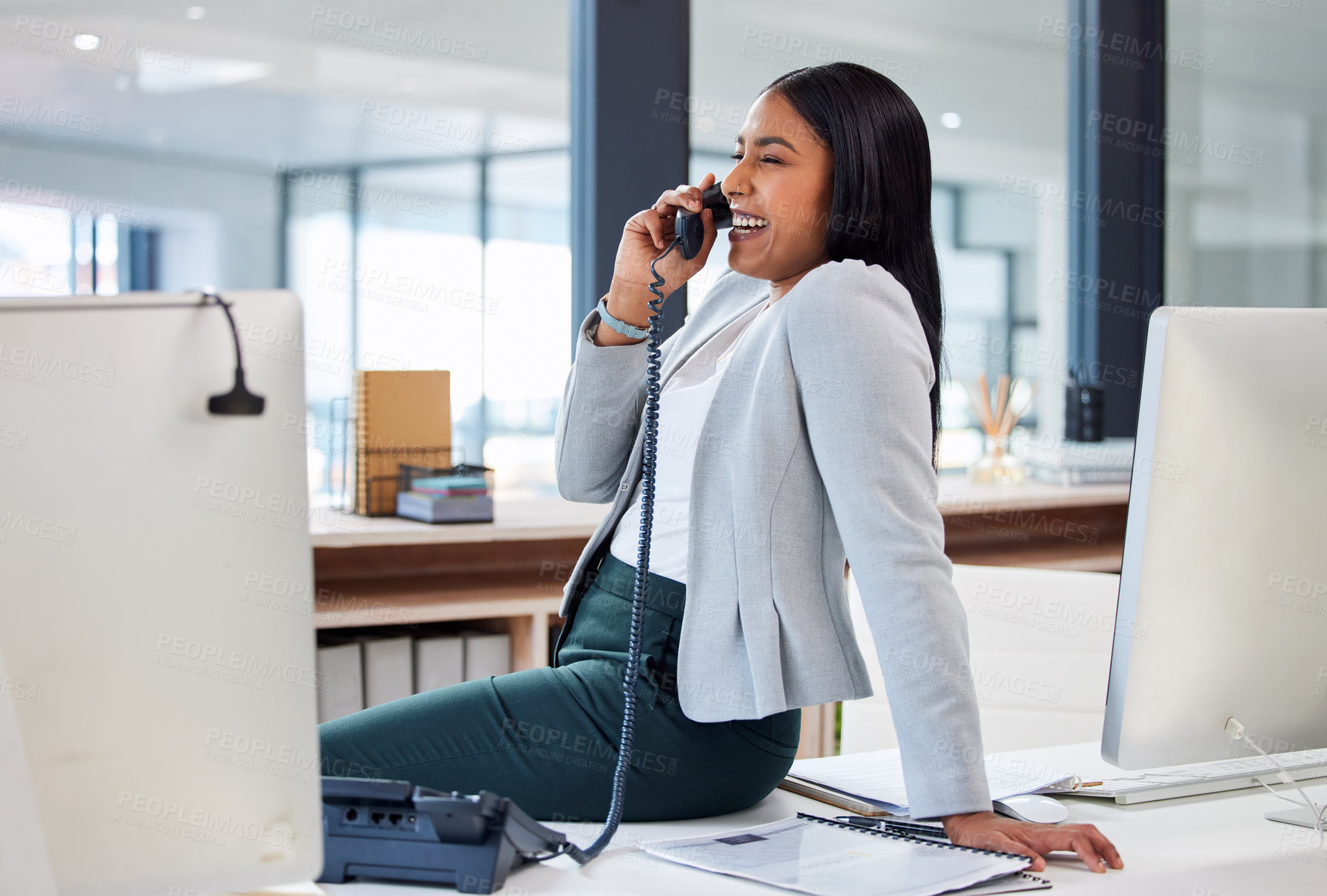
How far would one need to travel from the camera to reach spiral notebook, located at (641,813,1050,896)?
40.1 inches

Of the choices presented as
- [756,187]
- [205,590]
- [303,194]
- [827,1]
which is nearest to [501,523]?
[303,194]

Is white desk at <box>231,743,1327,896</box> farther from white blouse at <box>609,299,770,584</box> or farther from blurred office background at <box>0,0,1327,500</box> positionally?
blurred office background at <box>0,0,1327,500</box>

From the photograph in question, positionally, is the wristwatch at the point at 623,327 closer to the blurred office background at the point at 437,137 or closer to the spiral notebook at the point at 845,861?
the blurred office background at the point at 437,137

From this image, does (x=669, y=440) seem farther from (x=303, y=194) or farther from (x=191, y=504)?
(x=303, y=194)

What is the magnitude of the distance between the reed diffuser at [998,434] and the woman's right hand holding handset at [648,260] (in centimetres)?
186

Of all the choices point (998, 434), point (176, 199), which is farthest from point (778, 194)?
point (998, 434)

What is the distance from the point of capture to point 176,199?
8.39 ft

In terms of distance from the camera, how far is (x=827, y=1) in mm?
3549

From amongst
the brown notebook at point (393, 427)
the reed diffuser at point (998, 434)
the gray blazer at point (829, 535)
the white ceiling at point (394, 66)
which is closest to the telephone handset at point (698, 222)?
the gray blazer at point (829, 535)

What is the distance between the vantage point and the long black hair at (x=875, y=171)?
56.1 inches

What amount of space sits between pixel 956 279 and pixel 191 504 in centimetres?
462

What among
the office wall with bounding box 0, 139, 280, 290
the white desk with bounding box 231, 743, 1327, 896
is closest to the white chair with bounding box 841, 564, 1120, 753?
the white desk with bounding box 231, 743, 1327, 896

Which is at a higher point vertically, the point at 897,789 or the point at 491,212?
the point at 491,212

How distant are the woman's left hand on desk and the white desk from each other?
0.01 m
